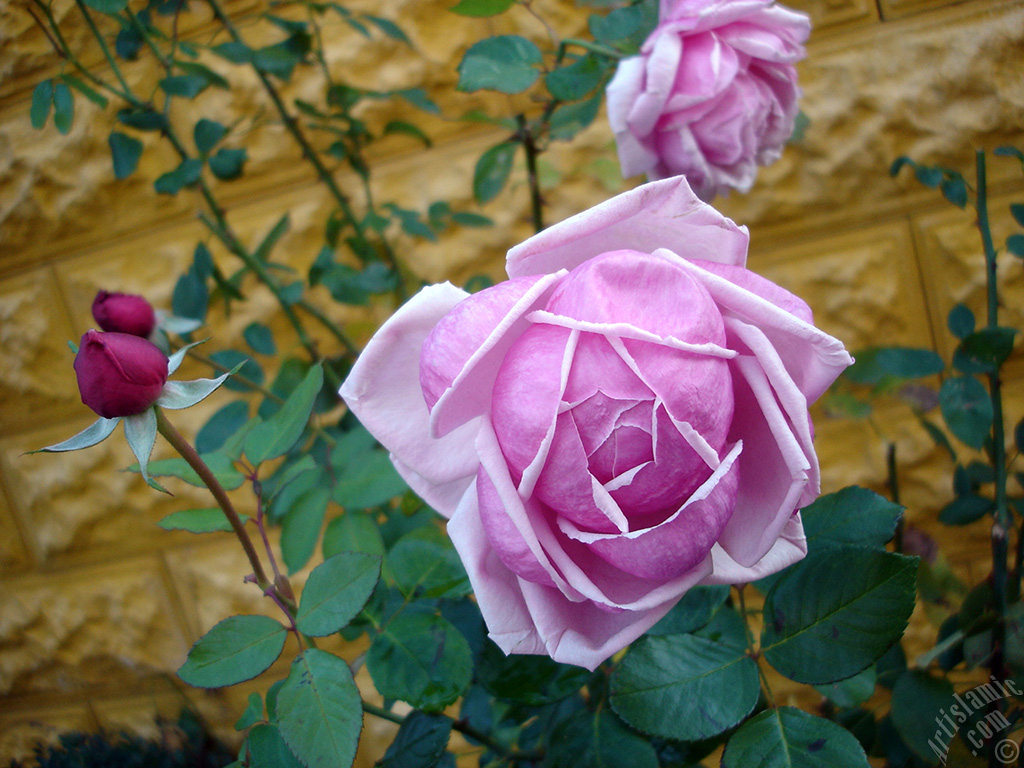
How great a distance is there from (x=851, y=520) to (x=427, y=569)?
23 cm

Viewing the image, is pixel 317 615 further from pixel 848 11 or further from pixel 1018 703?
pixel 848 11

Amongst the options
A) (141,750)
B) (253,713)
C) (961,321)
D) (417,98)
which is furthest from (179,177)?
(141,750)

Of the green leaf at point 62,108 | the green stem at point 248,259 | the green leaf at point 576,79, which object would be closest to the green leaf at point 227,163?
the green stem at point 248,259

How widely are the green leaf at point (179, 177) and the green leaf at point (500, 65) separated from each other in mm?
285

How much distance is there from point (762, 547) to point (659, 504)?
44 millimetres

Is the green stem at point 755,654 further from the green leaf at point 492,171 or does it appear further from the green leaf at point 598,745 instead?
the green leaf at point 492,171

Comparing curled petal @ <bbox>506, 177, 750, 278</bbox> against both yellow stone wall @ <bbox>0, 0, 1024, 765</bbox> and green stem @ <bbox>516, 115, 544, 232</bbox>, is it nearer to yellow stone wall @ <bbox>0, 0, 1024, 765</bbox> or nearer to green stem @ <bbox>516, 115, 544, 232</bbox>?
green stem @ <bbox>516, 115, 544, 232</bbox>

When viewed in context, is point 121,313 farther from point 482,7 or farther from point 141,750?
point 141,750

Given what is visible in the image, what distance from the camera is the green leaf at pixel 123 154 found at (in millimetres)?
578

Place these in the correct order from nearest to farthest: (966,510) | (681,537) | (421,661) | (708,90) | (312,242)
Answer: (681,537)
(421,661)
(708,90)
(966,510)
(312,242)

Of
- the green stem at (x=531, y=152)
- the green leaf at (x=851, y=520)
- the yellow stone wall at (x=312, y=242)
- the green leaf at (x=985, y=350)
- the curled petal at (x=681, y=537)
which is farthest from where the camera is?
the yellow stone wall at (x=312, y=242)

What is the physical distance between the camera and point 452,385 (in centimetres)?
21

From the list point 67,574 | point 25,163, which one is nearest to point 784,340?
point 25,163

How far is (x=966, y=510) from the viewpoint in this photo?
52 cm
